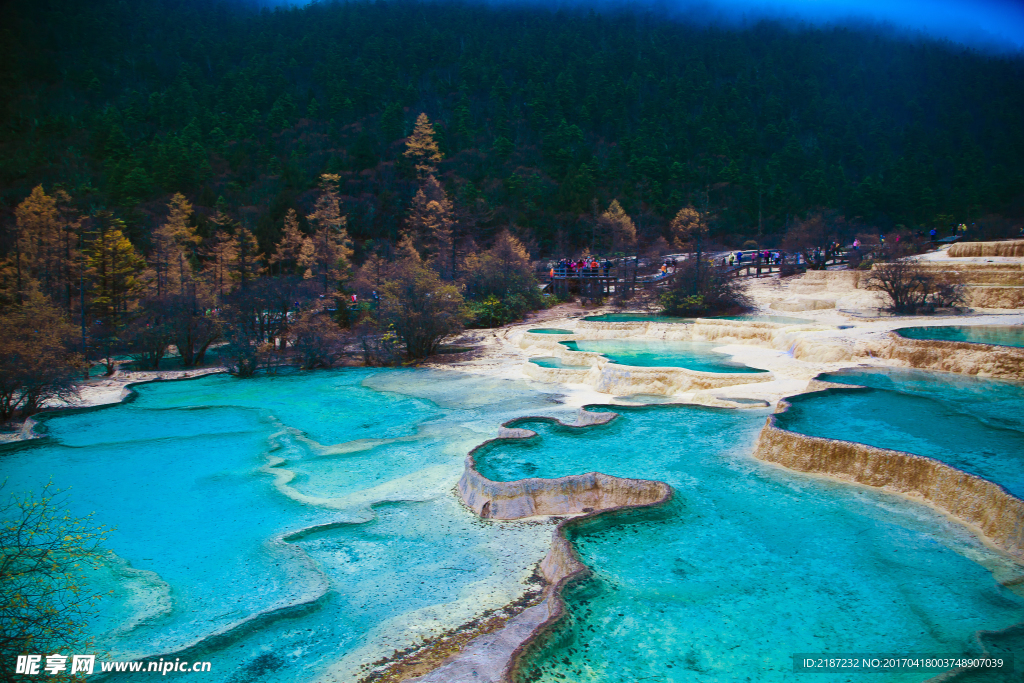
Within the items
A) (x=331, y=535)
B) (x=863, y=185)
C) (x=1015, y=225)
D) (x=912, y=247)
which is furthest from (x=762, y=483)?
(x=863, y=185)

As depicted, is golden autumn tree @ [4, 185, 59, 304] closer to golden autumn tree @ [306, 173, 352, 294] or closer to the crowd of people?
golden autumn tree @ [306, 173, 352, 294]

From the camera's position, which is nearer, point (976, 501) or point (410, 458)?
point (976, 501)

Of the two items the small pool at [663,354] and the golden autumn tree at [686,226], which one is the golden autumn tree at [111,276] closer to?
the small pool at [663,354]

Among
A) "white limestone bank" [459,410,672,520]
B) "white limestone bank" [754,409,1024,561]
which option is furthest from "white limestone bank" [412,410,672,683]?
"white limestone bank" [754,409,1024,561]

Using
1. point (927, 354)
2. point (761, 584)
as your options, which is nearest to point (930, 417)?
point (927, 354)

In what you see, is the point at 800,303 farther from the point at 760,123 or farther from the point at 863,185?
the point at 760,123

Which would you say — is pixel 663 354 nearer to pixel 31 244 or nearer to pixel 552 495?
pixel 552 495
